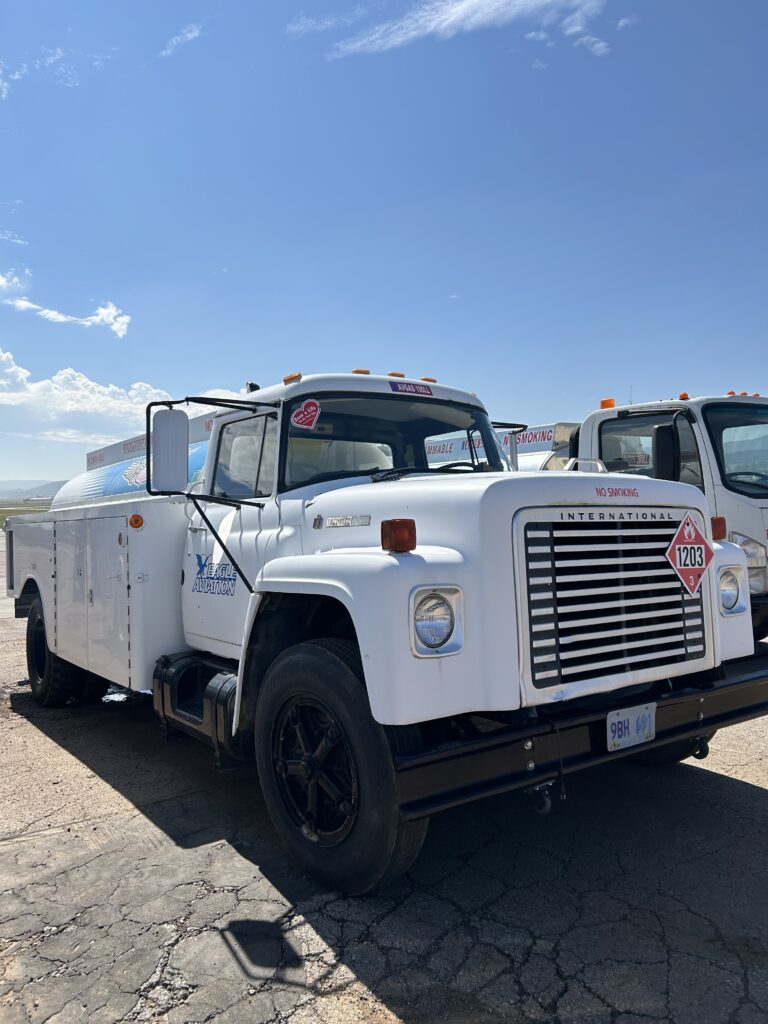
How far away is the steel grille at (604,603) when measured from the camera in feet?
10.6

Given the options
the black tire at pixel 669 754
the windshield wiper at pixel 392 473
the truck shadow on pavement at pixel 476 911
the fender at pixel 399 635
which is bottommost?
the truck shadow on pavement at pixel 476 911

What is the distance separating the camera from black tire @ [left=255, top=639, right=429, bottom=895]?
3092 millimetres

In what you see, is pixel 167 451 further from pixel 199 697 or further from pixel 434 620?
pixel 434 620

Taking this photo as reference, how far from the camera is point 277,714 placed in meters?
3.68

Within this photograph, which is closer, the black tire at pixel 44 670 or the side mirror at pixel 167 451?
the side mirror at pixel 167 451

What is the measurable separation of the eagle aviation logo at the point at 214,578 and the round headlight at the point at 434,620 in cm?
177

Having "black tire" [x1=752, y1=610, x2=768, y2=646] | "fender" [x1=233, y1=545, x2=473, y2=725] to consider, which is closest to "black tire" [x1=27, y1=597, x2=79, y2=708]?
"fender" [x1=233, y1=545, x2=473, y2=725]

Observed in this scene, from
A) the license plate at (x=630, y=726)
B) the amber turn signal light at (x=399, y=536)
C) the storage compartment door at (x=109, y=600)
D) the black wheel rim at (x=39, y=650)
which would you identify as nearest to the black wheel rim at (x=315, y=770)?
the amber turn signal light at (x=399, y=536)

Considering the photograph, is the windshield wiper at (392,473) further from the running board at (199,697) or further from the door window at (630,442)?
the door window at (630,442)

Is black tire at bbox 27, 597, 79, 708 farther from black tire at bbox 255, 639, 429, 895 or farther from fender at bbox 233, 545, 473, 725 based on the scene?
fender at bbox 233, 545, 473, 725

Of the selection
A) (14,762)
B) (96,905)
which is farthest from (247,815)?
(14,762)

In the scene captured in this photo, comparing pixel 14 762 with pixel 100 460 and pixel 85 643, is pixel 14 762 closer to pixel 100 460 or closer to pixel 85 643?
pixel 85 643

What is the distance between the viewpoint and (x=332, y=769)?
3494 millimetres

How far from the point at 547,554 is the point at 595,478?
1.64ft
